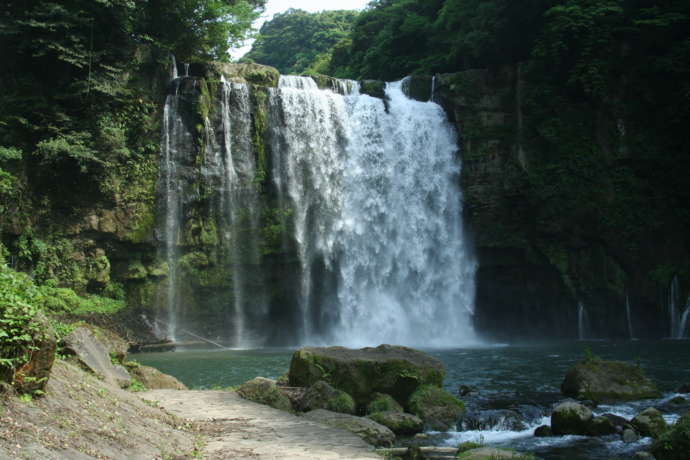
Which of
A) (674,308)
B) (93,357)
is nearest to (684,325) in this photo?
(674,308)

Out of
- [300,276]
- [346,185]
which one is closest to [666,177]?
[346,185]

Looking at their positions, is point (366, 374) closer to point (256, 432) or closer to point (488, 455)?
point (256, 432)

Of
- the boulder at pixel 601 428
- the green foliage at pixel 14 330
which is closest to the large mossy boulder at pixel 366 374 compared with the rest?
the boulder at pixel 601 428

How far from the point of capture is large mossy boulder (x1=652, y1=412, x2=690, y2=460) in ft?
23.7

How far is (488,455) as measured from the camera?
7301 mm

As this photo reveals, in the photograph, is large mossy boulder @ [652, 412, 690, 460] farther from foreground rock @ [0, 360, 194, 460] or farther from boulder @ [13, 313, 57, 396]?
boulder @ [13, 313, 57, 396]

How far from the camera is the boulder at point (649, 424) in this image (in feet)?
30.8

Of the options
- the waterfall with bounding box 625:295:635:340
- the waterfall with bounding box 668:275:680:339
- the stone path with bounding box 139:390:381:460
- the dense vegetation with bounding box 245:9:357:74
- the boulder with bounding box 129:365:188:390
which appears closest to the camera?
the stone path with bounding box 139:390:381:460

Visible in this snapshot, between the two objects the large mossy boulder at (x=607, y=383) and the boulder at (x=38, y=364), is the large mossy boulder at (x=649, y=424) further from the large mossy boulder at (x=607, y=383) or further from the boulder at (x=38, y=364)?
the boulder at (x=38, y=364)

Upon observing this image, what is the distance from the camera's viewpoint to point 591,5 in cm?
2508

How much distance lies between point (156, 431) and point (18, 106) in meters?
18.2

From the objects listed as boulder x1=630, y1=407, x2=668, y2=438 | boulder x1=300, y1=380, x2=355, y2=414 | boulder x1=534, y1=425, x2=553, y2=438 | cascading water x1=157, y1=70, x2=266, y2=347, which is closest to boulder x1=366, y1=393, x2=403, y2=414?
boulder x1=300, y1=380, x2=355, y2=414

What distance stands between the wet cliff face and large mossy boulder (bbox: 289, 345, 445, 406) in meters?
16.3

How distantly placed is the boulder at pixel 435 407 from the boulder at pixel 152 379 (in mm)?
4667
